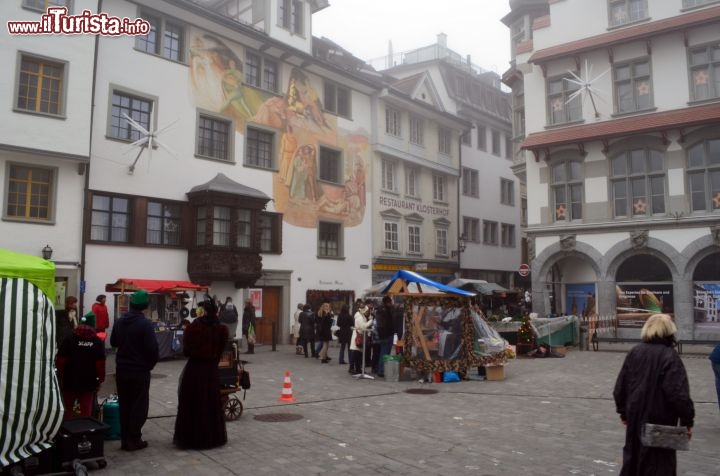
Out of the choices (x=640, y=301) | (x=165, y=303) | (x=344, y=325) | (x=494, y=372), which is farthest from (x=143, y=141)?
(x=640, y=301)

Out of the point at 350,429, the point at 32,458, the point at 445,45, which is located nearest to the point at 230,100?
the point at 350,429

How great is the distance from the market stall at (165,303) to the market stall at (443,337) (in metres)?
7.47

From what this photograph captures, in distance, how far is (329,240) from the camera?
28641 mm

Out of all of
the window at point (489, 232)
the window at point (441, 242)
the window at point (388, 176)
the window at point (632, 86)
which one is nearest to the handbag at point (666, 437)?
the window at point (632, 86)

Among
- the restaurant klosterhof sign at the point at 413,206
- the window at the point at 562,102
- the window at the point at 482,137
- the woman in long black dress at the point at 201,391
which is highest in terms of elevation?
the window at the point at 482,137

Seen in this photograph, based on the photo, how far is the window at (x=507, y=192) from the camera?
139 ft

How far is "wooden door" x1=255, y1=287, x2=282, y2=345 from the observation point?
25.0 meters

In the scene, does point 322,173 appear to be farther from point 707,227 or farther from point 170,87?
point 707,227

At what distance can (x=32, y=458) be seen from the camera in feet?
21.7

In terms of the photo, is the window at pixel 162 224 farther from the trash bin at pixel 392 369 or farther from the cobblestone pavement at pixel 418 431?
the trash bin at pixel 392 369

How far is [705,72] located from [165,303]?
22.6 meters

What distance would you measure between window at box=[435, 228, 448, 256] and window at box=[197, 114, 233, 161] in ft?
49.9

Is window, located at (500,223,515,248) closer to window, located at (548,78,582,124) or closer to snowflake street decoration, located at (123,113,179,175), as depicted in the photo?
window, located at (548,78,582,124)

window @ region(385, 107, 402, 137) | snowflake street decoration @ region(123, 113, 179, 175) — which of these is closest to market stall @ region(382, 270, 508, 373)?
snowflake street decoration @ region(123, 113, 179, 175)
